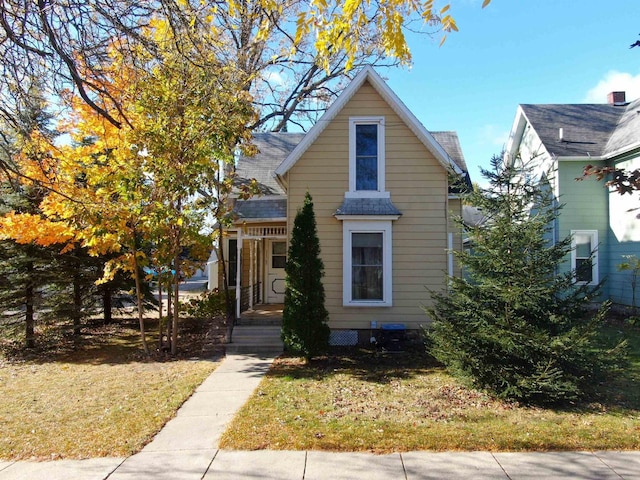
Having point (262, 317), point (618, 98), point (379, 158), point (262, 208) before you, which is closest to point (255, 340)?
point (262, 317)

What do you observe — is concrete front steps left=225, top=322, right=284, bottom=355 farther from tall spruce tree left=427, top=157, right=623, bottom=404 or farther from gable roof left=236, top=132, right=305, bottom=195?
tall spruce tree left=427, top=157, right=623, bottom=404

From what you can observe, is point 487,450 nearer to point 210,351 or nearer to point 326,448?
point 326,448

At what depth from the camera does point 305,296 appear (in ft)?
30.3

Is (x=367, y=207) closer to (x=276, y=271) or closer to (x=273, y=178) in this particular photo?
(x=273, y=178)

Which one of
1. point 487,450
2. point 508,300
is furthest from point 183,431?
point 508,300

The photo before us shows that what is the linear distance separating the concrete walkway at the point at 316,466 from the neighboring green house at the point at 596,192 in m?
10.1

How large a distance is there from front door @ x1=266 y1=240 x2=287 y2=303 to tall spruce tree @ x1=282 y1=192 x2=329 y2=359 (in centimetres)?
449

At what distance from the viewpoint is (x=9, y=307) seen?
37.3 feet

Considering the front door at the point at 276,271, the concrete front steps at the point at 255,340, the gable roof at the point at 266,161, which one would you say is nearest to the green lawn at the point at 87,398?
the concrete front steps at the point at 255,340

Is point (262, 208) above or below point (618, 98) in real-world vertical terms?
below

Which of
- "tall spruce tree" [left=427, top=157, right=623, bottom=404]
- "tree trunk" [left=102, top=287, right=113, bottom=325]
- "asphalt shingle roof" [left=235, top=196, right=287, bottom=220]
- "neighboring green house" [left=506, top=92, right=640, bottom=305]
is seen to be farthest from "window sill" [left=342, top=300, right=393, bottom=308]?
"tree trunk" [left=102, top=287, right=113, bottom=325]

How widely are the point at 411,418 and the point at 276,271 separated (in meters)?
8.59

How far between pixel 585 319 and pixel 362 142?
253 inches

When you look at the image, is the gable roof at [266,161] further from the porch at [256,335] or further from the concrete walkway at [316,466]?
the concrete walkway at [316,466]
